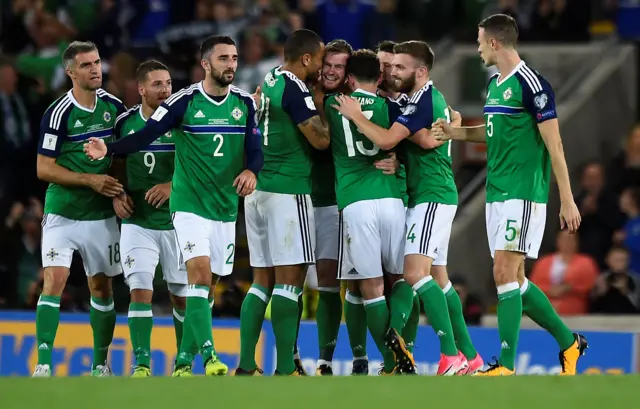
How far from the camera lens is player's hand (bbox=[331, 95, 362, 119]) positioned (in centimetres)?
878

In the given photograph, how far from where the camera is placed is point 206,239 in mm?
8633

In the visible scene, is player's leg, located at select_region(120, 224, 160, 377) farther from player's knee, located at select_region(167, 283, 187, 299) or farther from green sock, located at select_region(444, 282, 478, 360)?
green sock, located at select_region(444, 282, 478, 360)

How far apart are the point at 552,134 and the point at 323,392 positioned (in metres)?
2.60

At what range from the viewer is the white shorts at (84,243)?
9375mm

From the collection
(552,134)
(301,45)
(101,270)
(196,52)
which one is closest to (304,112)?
(301,45)

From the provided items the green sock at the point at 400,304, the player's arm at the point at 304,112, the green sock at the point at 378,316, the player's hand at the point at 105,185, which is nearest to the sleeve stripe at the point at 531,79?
the player's arm at the point at 304,112

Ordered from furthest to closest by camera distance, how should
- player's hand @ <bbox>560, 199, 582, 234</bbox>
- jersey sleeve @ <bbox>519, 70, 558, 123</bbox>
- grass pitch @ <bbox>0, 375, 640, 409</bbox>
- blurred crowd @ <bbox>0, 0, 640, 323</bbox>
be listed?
blurred crowd @ <bbox>0, 0, 640, 323</bbox> < jersey sleeve @ <bbox>519, 70, 558, 123</bbox> < player's hand @ <bbox>560, 199, 582, 234</bbox> < grass pitch @ <bbox>0, 375, 640, 409</bbox>

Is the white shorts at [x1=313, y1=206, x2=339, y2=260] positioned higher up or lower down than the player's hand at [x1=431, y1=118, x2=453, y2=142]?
lower down

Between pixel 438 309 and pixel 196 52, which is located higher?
pixel 196 52

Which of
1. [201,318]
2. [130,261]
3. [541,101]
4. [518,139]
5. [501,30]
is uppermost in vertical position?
[501,30]

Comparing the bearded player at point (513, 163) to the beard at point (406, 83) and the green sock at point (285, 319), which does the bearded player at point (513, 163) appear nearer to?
the beard at point (406, 83)

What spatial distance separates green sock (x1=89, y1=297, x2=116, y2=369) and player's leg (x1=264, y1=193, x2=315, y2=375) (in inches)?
55.8

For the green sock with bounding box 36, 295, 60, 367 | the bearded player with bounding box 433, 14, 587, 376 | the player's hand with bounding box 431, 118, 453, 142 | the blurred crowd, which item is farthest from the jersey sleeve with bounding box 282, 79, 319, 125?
the blurred crowd

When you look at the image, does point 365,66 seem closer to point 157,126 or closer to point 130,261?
point 157,126
